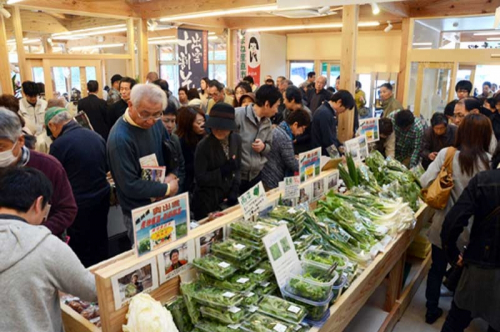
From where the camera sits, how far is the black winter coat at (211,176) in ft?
9.28

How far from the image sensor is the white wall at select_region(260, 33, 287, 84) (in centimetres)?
1142

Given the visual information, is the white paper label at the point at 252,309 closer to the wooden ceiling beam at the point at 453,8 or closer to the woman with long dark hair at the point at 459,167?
the woman with long dark hair at the point at 459,167

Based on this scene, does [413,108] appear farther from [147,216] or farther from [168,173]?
Result: [147,216]

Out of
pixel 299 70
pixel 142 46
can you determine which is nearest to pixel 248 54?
pixel 299 70

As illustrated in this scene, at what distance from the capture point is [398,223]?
2.93 m

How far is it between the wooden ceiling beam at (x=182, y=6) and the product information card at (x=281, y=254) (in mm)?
5277

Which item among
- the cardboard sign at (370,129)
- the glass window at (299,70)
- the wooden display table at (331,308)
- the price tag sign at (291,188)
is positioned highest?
the glass window at (299,70)

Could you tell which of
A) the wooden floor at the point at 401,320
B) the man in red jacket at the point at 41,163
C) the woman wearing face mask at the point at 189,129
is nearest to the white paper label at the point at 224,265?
the man in red jacket at the point at 41,163

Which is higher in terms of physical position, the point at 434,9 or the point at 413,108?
the point at 434,9

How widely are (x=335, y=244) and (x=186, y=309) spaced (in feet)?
3.45

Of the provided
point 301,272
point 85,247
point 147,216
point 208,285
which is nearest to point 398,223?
point 301,272

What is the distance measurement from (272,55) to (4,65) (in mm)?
7312

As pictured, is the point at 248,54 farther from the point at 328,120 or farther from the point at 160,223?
the point at 160,223

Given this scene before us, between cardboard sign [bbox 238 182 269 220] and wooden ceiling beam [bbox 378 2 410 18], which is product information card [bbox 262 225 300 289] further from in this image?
wooden ceiling beam [bbox 378 2 410 18]
